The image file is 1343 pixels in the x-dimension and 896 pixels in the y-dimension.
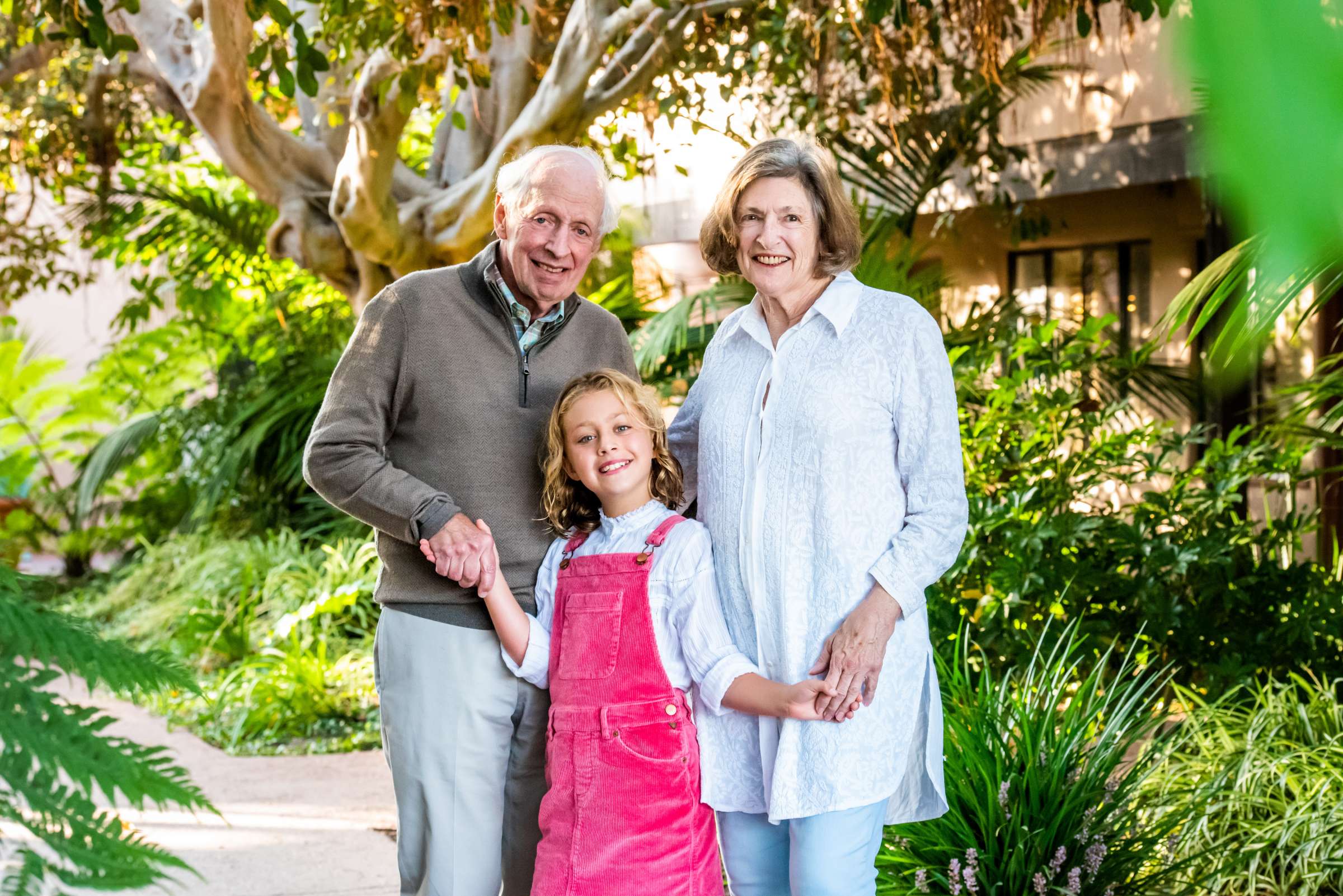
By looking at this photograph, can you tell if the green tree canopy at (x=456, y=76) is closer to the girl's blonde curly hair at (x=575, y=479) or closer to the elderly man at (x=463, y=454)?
the elderly man at (x=463, y=454)

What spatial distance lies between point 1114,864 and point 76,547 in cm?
920

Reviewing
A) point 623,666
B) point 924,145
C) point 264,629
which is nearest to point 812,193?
point 623,666

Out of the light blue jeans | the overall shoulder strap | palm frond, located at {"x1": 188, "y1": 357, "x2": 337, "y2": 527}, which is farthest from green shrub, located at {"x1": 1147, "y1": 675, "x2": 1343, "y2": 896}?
palm frond, located at {"x1": 188, "y1": 357, "x2": 337, "y2": 527}

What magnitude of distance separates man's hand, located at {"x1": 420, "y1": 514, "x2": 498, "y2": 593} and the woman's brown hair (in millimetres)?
715

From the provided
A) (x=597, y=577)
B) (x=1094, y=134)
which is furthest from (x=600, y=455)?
(x=1094, y=134)

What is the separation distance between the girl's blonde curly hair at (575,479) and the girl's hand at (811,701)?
0.54 metres

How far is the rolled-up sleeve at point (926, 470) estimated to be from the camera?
91.7 inches

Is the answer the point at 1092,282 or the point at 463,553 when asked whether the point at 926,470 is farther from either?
the point at 1092,282

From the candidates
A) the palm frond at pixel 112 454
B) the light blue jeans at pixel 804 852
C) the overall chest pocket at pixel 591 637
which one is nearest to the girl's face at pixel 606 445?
the overall chest pocket at pixel 591 637

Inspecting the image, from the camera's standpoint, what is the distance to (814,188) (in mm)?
2412

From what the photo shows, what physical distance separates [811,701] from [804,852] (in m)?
0.29

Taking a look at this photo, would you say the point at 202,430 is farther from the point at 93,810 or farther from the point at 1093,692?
the point at 93,810

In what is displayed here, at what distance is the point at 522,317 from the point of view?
8.75 feet

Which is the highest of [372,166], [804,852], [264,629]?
[372,166]
